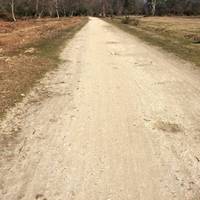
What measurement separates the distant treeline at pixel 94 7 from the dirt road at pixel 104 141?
6719 cm

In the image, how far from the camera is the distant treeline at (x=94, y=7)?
295 ft

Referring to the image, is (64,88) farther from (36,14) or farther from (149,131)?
(36,14)

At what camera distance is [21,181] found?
4137 millimetres

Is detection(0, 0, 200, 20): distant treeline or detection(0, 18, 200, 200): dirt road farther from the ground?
detection(0, 18, 200, 200): dirt road

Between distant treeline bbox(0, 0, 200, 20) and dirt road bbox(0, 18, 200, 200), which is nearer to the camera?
dirt road bbox(0, 18, 200, 200)

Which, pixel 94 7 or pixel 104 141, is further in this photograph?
pixel 94 7

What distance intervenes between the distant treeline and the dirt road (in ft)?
220

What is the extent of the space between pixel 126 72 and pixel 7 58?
5.19 metres

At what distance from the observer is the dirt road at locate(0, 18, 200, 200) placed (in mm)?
4012

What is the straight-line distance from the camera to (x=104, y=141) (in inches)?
208

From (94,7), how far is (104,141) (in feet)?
411

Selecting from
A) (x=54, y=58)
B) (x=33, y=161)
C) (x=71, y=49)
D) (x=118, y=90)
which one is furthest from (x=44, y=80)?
(x=71, y=49)

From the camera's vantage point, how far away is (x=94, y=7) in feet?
410

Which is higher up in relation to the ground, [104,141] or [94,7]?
[104,141]
